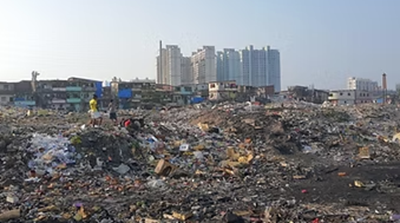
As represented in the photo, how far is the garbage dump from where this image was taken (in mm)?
6867

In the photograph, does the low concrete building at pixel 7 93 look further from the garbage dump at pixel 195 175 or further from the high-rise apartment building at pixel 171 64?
the garbage dump at pixel 195 175

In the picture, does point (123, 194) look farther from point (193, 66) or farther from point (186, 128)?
point (193, 66)

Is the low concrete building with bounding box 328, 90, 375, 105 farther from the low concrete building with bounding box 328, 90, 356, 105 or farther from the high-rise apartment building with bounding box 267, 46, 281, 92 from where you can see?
the high-rise apartment building with bounding box 267, 46, 281, 92

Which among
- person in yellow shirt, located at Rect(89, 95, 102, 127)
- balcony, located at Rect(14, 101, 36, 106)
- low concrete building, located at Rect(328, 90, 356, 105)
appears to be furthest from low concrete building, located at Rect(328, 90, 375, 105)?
person in yellow shirt, located at Rect(89, 95, 102, 127)

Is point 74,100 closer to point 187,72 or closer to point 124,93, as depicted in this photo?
point 124,93

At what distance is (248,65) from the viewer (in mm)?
72500

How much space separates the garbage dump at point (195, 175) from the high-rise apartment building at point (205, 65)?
→ 51.3m

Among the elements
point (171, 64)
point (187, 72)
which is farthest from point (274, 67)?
point (171, 64)

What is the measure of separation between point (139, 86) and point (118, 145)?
35411 millimetres

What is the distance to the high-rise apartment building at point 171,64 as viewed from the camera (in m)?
67.4

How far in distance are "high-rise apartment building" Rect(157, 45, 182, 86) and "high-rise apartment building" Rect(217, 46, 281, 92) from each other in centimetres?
755

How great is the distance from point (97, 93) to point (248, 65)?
113 ft

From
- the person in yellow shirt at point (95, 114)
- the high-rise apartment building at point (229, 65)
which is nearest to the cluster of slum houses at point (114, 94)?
the high-rise apartment building at point (229, 65)

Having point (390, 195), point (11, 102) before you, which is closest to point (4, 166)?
point (390, 195)
